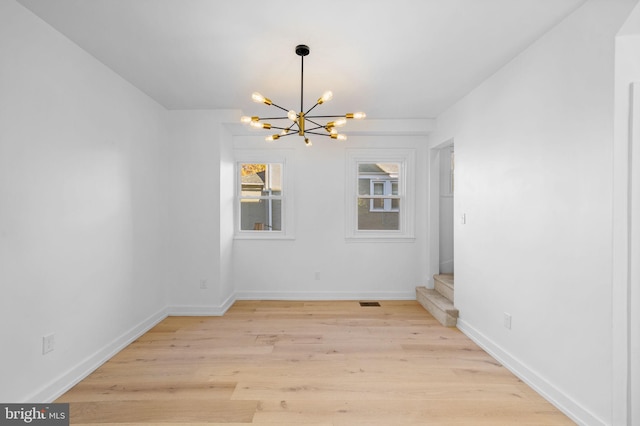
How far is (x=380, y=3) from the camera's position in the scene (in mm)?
1946

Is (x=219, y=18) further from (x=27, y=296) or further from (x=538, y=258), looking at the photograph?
(x=538, y=258)

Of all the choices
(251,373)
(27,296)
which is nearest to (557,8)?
(251,373)

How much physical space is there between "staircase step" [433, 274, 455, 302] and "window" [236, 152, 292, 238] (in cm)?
234

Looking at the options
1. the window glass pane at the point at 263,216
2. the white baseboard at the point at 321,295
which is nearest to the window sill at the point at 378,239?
the white baseboard at the point at 321,295

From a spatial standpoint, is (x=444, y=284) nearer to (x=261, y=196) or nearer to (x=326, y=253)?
(x=326, y=253)

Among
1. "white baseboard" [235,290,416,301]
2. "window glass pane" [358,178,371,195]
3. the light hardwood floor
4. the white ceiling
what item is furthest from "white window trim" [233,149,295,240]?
the light hardwood floor

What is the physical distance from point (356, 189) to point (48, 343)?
3797mm

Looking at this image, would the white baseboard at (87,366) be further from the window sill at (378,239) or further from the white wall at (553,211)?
the white wall at (553,211)

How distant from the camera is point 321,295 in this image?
4691 millimetres

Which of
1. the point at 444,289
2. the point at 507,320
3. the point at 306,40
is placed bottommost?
the point at 444,289

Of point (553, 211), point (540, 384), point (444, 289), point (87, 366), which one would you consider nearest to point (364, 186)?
point (444, 289)

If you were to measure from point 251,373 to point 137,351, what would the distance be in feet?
4.24

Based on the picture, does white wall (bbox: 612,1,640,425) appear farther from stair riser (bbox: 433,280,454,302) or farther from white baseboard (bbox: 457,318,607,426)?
stair riser (bbox: 433,280,454,302)

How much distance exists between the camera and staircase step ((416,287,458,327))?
363 centimetres
